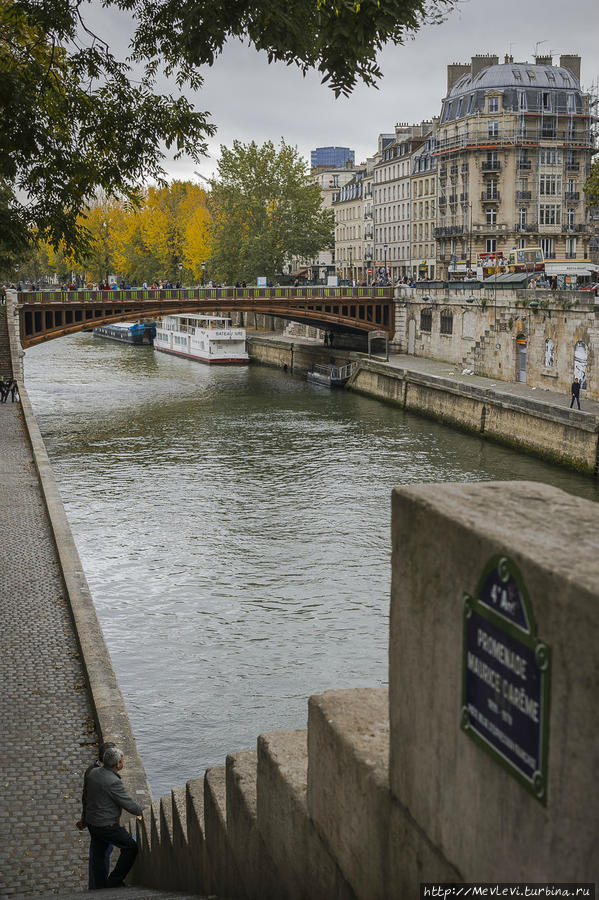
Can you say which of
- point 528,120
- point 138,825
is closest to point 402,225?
point 528,120

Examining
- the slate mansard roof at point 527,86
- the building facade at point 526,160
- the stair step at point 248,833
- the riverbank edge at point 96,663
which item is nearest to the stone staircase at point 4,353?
the riverbank edge at point 96,663

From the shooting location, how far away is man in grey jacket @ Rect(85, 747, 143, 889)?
21.8 ft

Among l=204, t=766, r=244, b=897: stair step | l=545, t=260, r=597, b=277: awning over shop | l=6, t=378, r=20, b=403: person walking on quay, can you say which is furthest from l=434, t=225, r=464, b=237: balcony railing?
l=204, t=766, r=244, b=897: stair step

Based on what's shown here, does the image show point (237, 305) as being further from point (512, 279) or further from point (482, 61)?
point (482, 61)

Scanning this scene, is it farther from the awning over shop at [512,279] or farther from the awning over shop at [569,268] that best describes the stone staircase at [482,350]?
the awning over shop at [569,268]

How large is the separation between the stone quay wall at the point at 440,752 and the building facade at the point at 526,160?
68067 mm

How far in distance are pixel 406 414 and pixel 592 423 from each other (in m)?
13.9

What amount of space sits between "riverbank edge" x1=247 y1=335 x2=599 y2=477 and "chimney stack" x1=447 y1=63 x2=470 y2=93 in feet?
112

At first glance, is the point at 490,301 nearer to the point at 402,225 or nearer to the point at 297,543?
the point at 297,543

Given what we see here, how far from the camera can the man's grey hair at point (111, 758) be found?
6715 mm

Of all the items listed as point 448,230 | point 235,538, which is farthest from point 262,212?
point 235,538

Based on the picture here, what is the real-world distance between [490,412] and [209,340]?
3216 centimetres

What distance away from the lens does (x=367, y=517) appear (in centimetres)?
2366

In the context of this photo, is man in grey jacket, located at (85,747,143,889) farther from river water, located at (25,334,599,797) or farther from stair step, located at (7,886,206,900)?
river water, located at (25,334,599,797)
